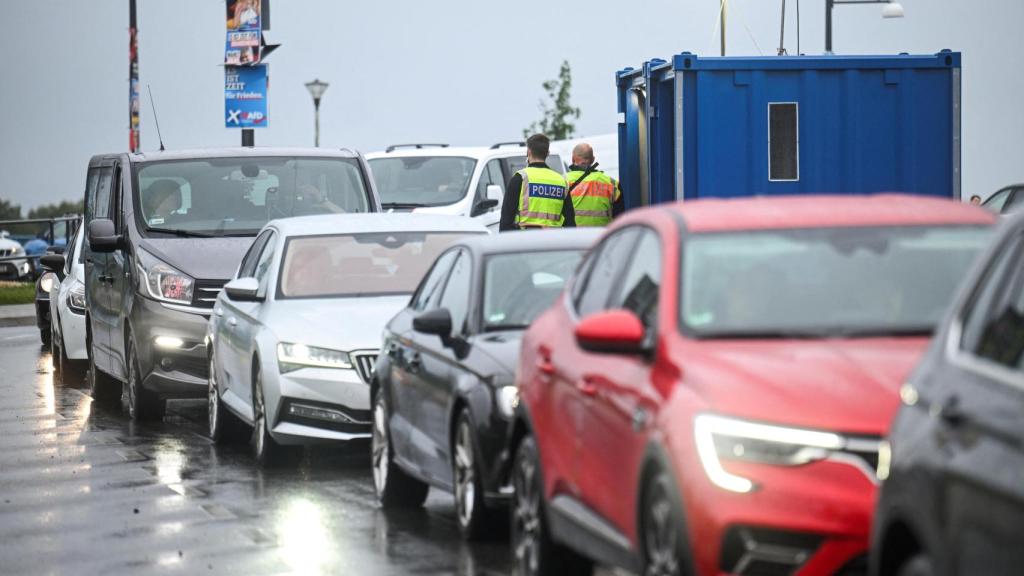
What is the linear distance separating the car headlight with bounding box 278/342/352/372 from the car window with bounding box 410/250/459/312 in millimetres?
1299

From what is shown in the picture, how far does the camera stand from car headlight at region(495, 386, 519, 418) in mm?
9156

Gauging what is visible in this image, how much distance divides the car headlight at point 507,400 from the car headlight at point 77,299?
41.9 ft

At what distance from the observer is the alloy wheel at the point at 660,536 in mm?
6168

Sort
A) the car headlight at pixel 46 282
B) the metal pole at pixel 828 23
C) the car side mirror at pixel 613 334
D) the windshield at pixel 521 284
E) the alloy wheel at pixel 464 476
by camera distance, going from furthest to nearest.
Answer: the metal pole at pixel 828 23 < the car headlight at pixel 46 282 < the windshield at pixel 521 284 < the alloy wheel at pixel 464 476 < the car side mirror at pixel 613 334

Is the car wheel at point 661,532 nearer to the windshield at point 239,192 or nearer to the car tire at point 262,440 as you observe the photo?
the car tire at point 262,440

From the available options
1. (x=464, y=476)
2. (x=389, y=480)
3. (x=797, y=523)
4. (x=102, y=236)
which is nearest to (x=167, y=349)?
(x=102, y=236)

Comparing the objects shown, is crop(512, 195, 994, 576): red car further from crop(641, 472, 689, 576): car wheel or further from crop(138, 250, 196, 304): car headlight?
crop(138, 250, 196, 304): car headlight

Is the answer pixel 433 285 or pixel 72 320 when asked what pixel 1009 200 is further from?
pixel 433 285

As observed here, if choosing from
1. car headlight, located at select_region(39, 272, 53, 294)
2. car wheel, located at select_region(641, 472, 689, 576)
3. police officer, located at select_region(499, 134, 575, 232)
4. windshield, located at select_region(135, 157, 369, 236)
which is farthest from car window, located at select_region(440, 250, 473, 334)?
car headlight, located at select_region(39, 272, 53, 294)

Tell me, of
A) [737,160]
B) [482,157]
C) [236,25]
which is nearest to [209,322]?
[737,160]

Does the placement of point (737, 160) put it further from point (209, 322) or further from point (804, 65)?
point (209, 322)

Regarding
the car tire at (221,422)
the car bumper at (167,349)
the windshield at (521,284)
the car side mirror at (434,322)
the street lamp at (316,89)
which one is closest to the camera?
the car side mirror at (434,322)

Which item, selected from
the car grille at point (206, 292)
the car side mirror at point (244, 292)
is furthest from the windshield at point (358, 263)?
the car grille at point (206, 292)

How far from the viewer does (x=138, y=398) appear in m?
16.4
